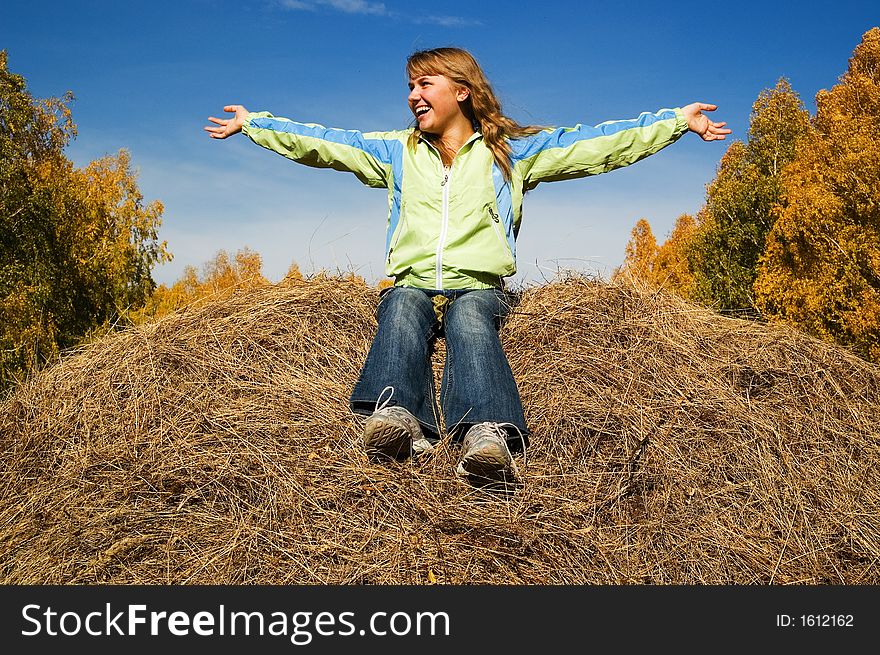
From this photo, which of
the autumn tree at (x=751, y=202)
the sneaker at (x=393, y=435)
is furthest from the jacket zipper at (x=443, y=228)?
the autumn tree at (x=751, y=202)

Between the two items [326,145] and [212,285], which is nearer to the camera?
[326,145]

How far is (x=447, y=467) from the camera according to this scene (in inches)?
124

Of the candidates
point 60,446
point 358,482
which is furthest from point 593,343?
point 60,446

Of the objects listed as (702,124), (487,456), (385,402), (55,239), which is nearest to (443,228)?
(385,402)

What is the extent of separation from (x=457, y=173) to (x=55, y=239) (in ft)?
52.2

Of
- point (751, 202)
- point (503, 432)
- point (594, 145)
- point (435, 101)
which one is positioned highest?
point (751, 202)

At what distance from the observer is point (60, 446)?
12.0 feet

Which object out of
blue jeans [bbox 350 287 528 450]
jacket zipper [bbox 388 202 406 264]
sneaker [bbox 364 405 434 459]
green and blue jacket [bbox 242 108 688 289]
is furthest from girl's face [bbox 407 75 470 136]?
sneaker [bbox 364 405 434 459]

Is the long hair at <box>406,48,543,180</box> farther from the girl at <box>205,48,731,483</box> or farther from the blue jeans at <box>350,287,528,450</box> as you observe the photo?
the blue jeans at <box>350,287,528,450</box>

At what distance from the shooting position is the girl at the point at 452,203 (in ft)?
10.8

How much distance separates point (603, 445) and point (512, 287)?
3.96ft

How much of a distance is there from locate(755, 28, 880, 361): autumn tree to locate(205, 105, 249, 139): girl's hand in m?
10.6

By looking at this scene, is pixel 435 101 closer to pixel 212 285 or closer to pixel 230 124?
pixel 230 124

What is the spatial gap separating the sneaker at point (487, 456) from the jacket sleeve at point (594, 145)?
5.02ft
